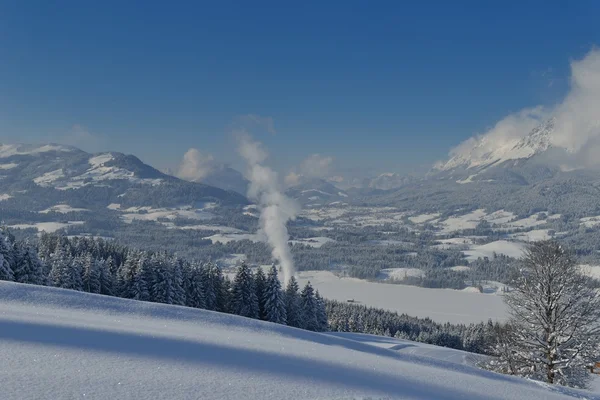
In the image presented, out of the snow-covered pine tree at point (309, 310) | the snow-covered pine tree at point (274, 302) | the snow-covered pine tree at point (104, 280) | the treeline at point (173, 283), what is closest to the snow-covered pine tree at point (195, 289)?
the treeline at point (173, 283)

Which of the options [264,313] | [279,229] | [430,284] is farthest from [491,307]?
[264,313]

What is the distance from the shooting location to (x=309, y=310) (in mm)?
54656

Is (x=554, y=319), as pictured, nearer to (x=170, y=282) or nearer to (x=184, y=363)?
(x=184, y=363)

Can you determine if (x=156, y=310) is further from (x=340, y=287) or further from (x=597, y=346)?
(x=340, y=287)

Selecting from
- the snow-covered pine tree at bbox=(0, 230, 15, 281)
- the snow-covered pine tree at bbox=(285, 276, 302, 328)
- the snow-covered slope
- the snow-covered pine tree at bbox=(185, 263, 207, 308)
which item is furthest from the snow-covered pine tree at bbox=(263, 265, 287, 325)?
Answer: the snow-covered slope

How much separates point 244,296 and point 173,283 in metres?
7.67

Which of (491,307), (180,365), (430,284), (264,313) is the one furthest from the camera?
(430,284)

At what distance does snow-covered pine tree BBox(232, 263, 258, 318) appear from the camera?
4897 centimetres

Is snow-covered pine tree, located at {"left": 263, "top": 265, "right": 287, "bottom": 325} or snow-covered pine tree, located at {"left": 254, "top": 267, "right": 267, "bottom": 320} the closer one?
snow-covered pine tree, located at {"left": 263, "top": 265, "right": 287, "bottom": 325}

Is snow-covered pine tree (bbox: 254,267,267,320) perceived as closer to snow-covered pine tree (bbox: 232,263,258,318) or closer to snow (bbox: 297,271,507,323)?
snow-covered pine tree (bbox: 232,263,258,318)

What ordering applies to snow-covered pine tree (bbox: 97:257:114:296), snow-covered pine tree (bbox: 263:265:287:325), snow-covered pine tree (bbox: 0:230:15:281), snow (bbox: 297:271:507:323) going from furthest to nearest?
→ snow (bbox: 297:271:507:323), snow-covered pine tree (bbox: 263:265:287:325), snow-covered pine tree (bbox: 97:257:114:296), snow-covered pine tree (bbox: 0:230:15:281)

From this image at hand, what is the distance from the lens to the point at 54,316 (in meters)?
14.7

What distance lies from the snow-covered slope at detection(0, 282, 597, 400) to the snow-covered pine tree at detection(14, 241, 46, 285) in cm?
2450

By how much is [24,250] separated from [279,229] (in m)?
153
